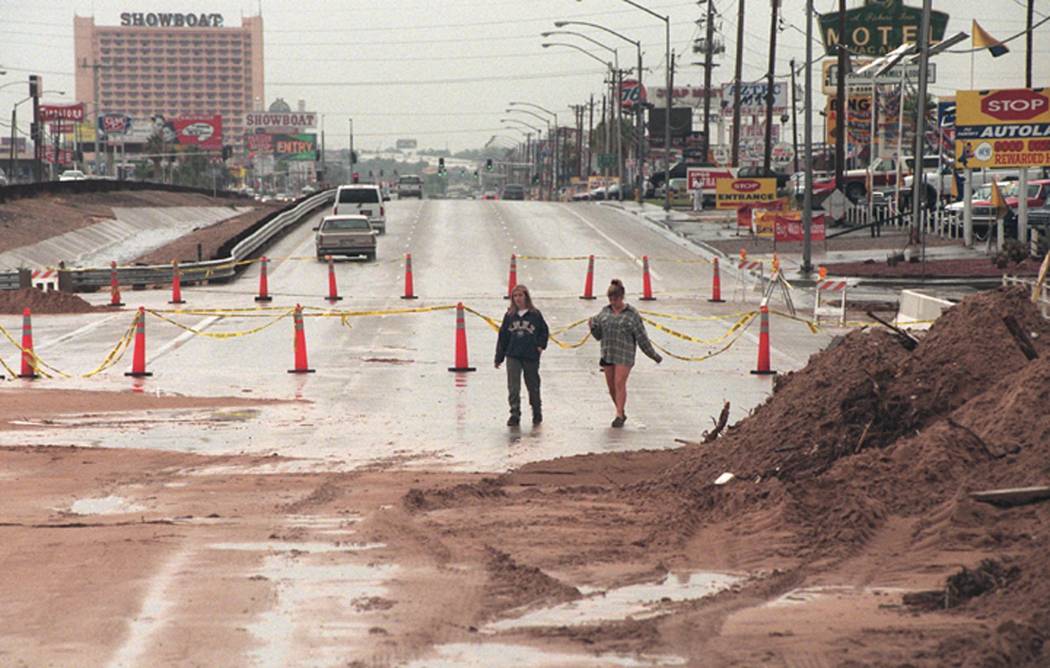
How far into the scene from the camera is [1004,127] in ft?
151

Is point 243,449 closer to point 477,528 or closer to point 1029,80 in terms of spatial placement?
point 477,528

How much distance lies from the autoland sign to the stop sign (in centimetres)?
3449

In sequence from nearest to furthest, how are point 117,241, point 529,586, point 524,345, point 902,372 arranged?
point 529,586, point 902,372, point 524,345, point 117,241

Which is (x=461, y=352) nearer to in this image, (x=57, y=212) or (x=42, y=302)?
(x=42, y=302)

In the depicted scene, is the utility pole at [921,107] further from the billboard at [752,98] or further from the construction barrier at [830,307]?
the billboard at [752,98]

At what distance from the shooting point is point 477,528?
11031mm

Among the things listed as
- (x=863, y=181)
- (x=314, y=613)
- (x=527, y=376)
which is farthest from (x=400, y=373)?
(x=863, y=181)

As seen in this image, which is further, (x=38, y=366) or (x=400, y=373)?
(x=400, y=373)

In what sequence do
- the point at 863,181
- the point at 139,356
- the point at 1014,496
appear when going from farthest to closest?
the point at 863,181
the point at 139,356
the point at 1014,496

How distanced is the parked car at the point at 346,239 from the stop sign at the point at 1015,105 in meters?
18.5

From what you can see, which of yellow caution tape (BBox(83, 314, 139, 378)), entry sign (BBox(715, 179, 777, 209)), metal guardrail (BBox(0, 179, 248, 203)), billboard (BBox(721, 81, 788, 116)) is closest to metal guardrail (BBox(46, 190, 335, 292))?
yellow caution tape (BBox(83, 314, 139, 378))

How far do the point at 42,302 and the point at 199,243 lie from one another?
21474 mm

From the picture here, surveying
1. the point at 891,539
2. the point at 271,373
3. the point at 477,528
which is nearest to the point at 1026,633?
the point at 891,539

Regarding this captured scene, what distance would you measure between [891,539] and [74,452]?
27.2ft
